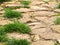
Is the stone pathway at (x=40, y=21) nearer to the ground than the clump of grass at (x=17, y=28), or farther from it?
nearer to the ground

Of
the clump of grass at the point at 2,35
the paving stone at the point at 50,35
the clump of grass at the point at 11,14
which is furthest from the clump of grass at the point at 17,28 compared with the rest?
the clump of grass at the point at 11,14

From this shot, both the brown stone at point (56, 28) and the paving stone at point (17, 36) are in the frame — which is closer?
the paving stone at point (17, 36)

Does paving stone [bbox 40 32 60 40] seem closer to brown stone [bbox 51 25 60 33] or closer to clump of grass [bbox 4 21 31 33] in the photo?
brown stone [bbox 51 25 60 33]

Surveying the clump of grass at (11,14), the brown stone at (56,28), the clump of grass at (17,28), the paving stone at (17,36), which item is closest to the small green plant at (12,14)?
the clump of grass at (11,14)

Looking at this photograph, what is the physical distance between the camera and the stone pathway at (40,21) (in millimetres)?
3824

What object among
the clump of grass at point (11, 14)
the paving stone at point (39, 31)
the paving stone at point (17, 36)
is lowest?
the paving stone at point (39, 31)

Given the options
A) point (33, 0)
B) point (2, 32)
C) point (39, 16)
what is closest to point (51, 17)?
point (39, 16)

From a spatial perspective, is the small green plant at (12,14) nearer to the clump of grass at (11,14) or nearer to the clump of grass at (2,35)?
the clump of grass at (11,14)

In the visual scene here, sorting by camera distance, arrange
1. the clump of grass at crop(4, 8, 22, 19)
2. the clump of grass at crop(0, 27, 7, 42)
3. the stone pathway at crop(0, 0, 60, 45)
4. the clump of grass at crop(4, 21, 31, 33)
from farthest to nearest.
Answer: the clump of grass at crop(4, 8, 22, 19)
the clump of grass at crop(4, 21, 31, 33)
the stone pathway at crop(0, 0, 60, 45)
the clump of grass at crop(0, 27, 7, 42)

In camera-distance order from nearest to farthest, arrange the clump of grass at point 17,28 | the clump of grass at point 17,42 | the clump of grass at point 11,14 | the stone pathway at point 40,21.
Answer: the clump of grass at point 17,42
the stone pathway at point 40,21
the clump of grass at point 17,28
the clump of grass at point 11,14

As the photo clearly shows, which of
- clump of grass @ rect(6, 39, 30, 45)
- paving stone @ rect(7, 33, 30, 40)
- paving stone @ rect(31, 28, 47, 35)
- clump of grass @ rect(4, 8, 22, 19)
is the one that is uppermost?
clump of grass @ rect(4, 8, 22, 19)

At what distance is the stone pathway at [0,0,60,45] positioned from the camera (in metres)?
3.82

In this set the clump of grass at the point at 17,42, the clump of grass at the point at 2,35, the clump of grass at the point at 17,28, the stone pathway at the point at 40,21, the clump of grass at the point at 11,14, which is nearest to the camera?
the clump of grass at the point at 17,42

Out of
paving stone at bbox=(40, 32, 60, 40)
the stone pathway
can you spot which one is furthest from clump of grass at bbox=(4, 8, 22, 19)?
paving stone at bbox=(40, 32, 60, 40)
